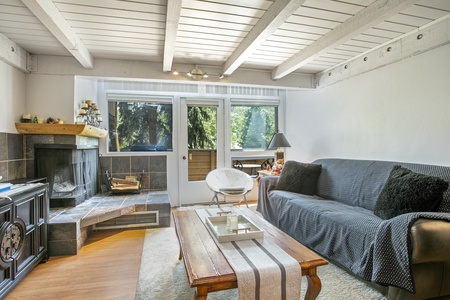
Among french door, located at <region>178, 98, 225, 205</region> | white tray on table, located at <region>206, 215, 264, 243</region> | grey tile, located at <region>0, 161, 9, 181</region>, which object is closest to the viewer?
white tray on table, located at <region>206, 215, 264, 243</region>

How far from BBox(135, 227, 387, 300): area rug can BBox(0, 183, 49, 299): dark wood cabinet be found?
862mm

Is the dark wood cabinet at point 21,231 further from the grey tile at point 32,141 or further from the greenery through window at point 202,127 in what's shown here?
the greenery through window at point 202,127

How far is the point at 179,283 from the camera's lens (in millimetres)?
1873

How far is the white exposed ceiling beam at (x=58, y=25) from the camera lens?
5.83 ft

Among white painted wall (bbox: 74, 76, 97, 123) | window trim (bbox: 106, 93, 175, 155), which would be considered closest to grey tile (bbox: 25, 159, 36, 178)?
white painted wall (bbox: 74, 76, 97, 123)

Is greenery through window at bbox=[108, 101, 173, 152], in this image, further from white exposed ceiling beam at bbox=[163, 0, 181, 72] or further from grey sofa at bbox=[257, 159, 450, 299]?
grey sofa at bbox=[257, 159, 450, 299]

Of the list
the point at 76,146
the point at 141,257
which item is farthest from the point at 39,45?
the point at 141,257

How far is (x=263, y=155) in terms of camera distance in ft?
15.3

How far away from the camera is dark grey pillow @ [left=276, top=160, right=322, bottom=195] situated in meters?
3.06

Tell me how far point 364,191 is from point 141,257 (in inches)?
89.2

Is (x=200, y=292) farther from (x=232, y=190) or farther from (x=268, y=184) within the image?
(x=232, y=190)

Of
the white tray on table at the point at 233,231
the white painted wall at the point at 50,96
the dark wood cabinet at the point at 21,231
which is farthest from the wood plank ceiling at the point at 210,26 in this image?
the white tray on table at the point at 233,231

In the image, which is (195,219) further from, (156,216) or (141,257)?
(156,216)

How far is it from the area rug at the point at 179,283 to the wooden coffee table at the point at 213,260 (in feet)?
1.31
